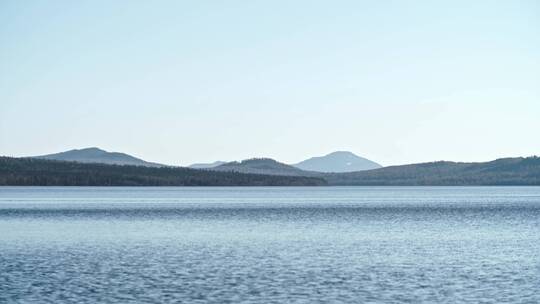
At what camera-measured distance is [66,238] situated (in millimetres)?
73438

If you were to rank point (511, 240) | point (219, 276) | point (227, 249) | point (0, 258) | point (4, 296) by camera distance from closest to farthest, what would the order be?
point (4, 296) < point (219, 276) < point (0, 258) < point (227, 249) < point (511, 240)

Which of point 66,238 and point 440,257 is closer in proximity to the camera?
point 440,257

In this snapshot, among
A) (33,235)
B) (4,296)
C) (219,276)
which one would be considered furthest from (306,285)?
(33,235)

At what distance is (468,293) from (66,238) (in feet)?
146

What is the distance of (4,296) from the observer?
120 ft

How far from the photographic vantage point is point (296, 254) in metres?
57.6

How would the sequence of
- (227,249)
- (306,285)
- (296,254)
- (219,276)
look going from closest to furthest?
(306,285), (219,276), (296,254), (227,249)

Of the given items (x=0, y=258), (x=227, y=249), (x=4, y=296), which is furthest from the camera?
(x=227, y=249)

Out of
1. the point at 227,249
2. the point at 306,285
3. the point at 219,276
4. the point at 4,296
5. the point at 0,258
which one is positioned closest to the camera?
the point at 4,296

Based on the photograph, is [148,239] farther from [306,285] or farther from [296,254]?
[306,285]

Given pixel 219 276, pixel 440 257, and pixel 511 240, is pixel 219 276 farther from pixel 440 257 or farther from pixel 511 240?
pixel 511 240

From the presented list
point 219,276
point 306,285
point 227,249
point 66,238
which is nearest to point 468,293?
point 306,285

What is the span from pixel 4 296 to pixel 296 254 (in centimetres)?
2498

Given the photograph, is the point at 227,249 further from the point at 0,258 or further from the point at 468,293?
the point at 468,293
